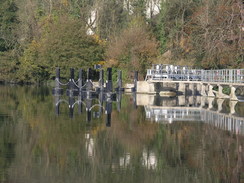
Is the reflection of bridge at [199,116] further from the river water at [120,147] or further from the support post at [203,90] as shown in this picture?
the support post at [203,90]

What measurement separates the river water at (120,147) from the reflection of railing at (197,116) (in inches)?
1.5

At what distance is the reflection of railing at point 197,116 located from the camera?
22.9 m

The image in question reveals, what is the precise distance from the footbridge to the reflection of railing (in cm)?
881

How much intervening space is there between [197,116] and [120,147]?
11.0 meters

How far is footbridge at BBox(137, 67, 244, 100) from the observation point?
4125cm

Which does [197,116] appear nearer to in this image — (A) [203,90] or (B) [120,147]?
(B) [120,147]

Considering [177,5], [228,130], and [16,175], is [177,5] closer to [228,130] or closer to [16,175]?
[228,130]

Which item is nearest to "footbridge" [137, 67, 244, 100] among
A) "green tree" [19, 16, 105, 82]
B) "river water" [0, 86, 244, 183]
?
"river water" [0, 86, 244, 183]

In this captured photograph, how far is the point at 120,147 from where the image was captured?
1661 centimetres

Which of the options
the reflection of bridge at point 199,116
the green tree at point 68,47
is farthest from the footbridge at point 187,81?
the green tree at point 68,47

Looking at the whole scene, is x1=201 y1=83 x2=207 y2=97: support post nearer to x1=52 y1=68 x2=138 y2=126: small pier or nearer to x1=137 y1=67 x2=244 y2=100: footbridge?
x1=137 y1=67 x2=244 y2=100: footbridge

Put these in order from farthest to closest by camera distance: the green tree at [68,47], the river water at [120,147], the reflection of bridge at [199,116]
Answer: the green tree at [68,47], the reflection of bridge at [199,116], the river water at [120,147]

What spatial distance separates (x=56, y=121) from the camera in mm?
23078

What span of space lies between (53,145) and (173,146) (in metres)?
3.26
